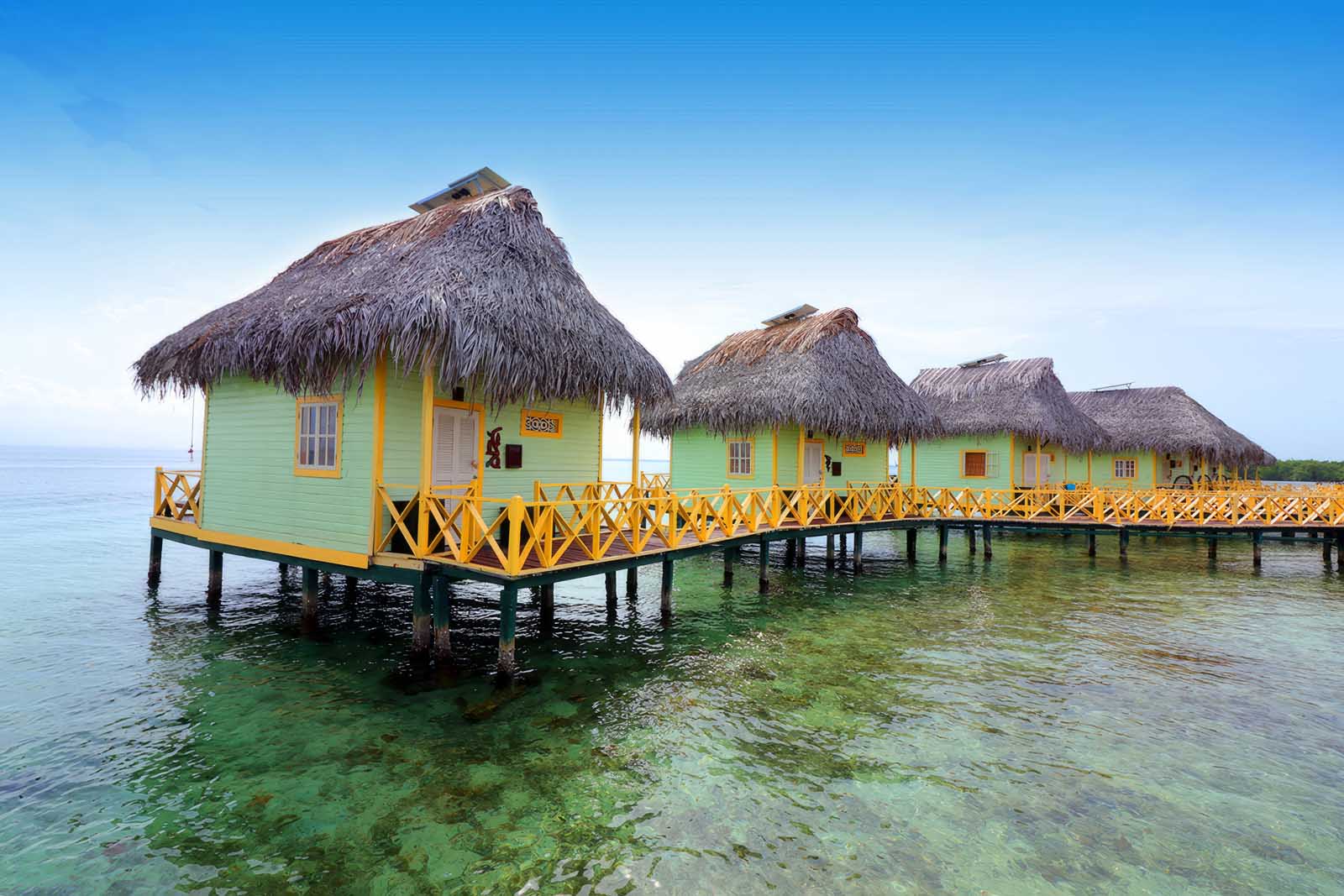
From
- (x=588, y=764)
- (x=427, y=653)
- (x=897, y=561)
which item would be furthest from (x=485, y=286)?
(x=897, y=561)

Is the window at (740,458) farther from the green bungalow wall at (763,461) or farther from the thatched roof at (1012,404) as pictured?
the thatched roof at (1012,404)

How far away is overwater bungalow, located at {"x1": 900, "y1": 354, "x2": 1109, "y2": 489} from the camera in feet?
75.7

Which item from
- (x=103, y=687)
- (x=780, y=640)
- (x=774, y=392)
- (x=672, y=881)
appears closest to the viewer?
(x=672, y=881)

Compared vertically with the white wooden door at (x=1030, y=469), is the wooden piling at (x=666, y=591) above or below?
below

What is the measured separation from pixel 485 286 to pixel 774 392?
9130 mm

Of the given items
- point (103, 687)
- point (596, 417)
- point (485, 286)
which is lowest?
point (103, 687)

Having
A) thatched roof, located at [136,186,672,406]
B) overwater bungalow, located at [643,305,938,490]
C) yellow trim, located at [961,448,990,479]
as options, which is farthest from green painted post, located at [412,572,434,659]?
yellow trim, located at [961,448,990,479]

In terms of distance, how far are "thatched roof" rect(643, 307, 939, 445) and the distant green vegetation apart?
172 feet

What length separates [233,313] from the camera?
36.7 ft

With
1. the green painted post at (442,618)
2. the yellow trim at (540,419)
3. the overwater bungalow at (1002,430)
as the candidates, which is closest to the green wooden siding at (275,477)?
the green painted post at (442,618)

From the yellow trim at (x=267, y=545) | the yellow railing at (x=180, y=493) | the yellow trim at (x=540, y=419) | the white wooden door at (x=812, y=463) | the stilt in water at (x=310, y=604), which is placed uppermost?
the yellow trim at (x=540, y=419)

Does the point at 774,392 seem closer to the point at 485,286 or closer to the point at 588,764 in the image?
the point at 485,286

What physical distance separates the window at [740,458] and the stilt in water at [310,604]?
34.7 feet

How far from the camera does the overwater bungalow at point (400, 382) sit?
8422 mm
